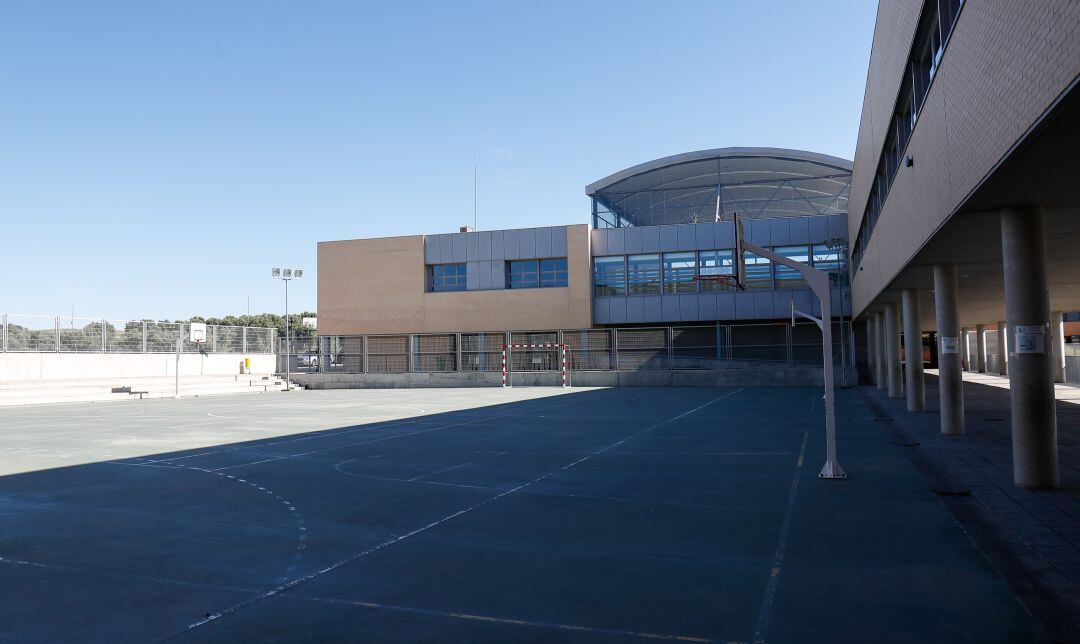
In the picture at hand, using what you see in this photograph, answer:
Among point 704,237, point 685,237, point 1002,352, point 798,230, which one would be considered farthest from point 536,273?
point 1002,352

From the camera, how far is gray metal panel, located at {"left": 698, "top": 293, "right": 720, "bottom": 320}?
A: 4566cm

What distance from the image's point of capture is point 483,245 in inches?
1989

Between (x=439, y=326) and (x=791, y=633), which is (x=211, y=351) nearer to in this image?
(x=439, y=326)

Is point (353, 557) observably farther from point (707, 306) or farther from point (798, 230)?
point (798, 230)

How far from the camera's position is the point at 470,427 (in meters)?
19.6

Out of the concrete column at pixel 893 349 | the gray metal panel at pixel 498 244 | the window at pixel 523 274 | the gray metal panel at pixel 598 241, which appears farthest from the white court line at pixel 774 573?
the gray metal panel at pixel 498 244

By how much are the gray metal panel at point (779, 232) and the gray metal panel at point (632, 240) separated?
7964mm

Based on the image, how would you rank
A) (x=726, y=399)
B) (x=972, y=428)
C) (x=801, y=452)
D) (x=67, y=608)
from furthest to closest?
1. (x=726, y=399)
2. (x=972, y=428)
3. (x=801, y=452)
4. (x=67, y=608)

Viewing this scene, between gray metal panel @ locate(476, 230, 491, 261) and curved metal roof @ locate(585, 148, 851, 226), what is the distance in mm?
7777

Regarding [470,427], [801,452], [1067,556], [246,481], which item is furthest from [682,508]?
Answer: [470,427]

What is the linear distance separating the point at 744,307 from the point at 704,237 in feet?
16.2


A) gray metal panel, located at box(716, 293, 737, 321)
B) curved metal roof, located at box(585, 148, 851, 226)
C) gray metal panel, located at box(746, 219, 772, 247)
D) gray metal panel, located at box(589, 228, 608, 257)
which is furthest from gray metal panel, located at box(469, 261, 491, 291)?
gray metal panel, located at box(746, 219, 772, 247)

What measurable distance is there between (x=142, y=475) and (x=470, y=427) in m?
8.83

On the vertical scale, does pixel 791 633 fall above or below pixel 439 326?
below
